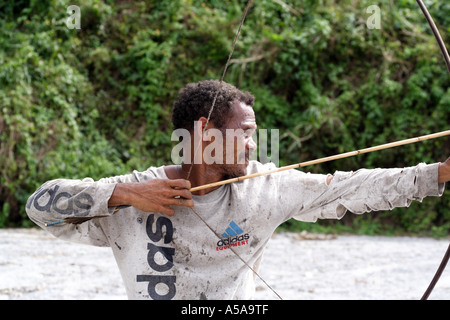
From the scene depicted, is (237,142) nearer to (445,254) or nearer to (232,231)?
(232,231)

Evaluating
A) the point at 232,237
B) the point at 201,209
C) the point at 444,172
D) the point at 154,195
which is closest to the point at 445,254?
the point at 444,172

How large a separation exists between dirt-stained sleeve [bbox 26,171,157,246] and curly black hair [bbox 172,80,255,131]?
42 centimetres

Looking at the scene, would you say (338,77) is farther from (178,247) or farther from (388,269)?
(178,247)

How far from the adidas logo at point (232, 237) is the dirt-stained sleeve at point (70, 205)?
474 millimetres

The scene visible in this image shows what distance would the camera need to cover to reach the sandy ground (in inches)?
190

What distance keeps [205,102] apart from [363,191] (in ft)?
2.53

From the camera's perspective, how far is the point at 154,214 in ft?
7.53

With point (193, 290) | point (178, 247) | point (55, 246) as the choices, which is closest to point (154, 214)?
point (178, 247)

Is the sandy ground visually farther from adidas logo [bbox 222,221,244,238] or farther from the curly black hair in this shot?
the curly black hair

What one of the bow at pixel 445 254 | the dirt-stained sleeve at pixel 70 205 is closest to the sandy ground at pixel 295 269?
the dirt-stained sleeve at pixel 70 205

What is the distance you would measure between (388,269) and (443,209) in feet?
10.1

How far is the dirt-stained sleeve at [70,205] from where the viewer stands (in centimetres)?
214

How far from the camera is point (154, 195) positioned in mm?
2113

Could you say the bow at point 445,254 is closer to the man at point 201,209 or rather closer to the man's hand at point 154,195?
the man at point 201,209
